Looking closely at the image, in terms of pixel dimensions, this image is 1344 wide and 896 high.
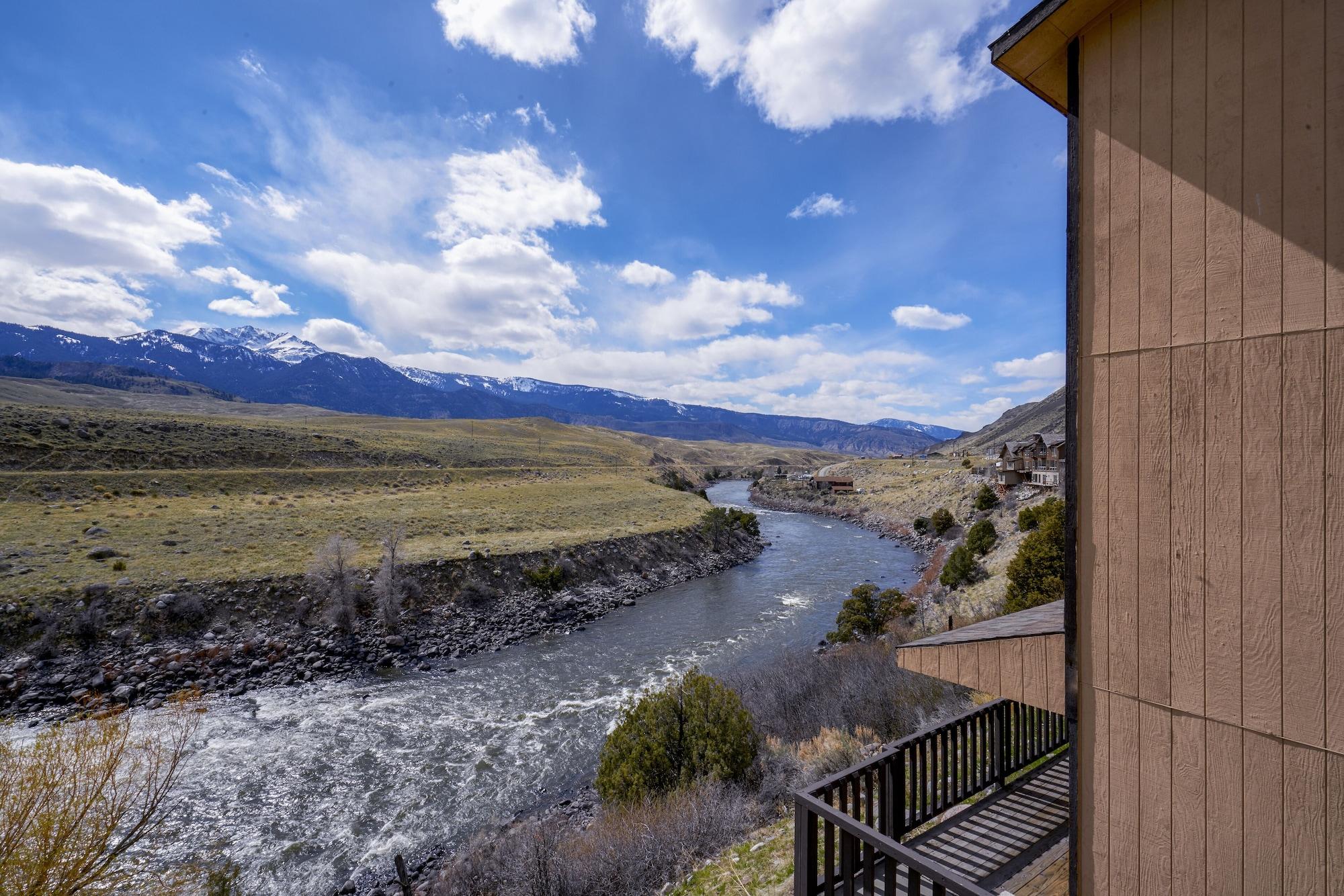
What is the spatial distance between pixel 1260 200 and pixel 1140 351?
88 cm

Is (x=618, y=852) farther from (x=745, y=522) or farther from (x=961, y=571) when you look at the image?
(x=745, y=522)

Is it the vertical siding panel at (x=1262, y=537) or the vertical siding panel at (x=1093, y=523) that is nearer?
the vertical siding panel at (x=1262, y=537)

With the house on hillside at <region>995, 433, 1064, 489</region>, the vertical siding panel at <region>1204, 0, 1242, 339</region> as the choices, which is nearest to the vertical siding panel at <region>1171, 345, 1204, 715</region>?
the vertical siding panel at <region>1204, 0, 1242, 339</region>

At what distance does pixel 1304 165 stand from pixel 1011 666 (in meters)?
3.73

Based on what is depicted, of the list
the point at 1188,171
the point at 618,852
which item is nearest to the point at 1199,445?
the point at 1188,171

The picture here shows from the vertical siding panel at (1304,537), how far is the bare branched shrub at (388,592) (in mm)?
23809

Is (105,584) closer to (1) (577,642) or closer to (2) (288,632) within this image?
(2) (288,632)

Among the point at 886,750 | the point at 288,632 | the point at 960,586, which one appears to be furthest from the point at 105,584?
the point at 960,586

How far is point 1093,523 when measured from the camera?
138 inches

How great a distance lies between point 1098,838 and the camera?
3.50 m

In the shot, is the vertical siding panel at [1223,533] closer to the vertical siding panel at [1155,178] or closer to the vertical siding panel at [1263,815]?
the vertical siding panel at [1263,815]

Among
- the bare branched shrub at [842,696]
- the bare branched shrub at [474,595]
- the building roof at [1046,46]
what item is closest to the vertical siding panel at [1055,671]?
the building roof at [1046,46]

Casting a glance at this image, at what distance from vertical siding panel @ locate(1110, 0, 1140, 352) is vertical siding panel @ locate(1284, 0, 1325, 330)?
64 cm

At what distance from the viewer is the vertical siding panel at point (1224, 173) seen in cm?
292
